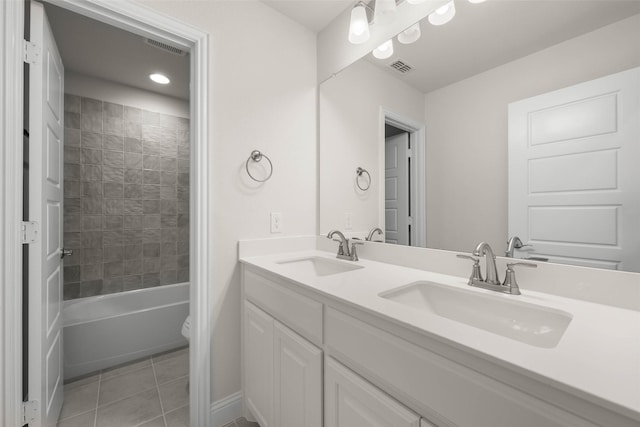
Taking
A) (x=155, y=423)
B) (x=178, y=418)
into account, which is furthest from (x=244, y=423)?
(x=155, y=423)

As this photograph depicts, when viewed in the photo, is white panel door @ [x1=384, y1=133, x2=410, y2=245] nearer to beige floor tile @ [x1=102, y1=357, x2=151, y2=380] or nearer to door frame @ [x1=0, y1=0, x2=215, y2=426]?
door frame @ [x1=0, y1=0, x2=215, y2=426]

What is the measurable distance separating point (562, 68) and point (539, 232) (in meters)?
0.55

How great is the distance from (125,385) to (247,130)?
189 cm

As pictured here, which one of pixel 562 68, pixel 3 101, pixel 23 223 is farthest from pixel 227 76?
pixel 562 68

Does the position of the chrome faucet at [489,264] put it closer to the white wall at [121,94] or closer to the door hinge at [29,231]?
the door hinge at [29,231]

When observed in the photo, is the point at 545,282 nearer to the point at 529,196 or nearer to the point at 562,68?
the point at 529,196

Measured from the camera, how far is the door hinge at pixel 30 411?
115 centimetres

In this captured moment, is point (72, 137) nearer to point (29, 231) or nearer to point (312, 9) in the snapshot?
point (29, 231)

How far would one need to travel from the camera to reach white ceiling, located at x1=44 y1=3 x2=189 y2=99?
5.80 ft

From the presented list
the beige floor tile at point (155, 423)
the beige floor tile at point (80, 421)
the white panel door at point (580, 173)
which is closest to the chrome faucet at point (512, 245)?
the white panel door at point (580, 173)

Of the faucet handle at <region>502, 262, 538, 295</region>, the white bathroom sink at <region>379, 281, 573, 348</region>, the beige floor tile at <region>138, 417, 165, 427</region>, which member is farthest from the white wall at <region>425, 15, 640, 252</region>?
the beige floor tile at <region>138, 417, 165, 427</region>

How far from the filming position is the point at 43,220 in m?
1.23

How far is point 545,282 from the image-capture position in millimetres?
914

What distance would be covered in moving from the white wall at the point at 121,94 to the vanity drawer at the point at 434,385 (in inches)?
117
